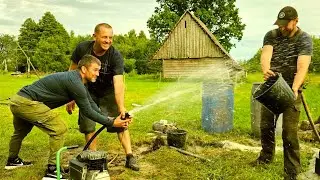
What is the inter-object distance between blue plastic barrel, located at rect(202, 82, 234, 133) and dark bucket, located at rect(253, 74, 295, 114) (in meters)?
3.10

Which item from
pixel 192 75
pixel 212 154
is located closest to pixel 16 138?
pixel 212 154

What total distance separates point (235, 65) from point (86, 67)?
29.7 meters

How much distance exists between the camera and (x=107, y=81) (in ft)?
18.6

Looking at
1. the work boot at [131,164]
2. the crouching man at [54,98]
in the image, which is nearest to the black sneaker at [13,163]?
the crouching man at [54,98]

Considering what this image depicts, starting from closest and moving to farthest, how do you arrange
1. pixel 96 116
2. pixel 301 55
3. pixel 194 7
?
pixel 96 116 < pixel 301 55 < pixel 194 7

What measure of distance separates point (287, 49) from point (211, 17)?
33504mm

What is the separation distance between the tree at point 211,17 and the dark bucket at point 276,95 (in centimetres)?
3277

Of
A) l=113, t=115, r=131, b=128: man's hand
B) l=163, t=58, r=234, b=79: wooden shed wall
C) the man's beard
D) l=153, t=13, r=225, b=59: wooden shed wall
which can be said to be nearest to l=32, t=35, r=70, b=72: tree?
l=153, t=13, r=225, b=59: wooden shed wall

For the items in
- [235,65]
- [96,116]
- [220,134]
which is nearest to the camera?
[96,116]

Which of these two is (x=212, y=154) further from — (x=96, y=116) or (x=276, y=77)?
(x=96, y=116)

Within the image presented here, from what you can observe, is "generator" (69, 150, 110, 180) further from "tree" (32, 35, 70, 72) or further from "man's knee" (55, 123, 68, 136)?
"tree" (32, 35, 70, 72)

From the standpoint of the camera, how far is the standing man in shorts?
5.21 metres

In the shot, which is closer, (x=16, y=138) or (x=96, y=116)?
(x=96, y=116)

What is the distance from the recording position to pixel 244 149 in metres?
6.80
